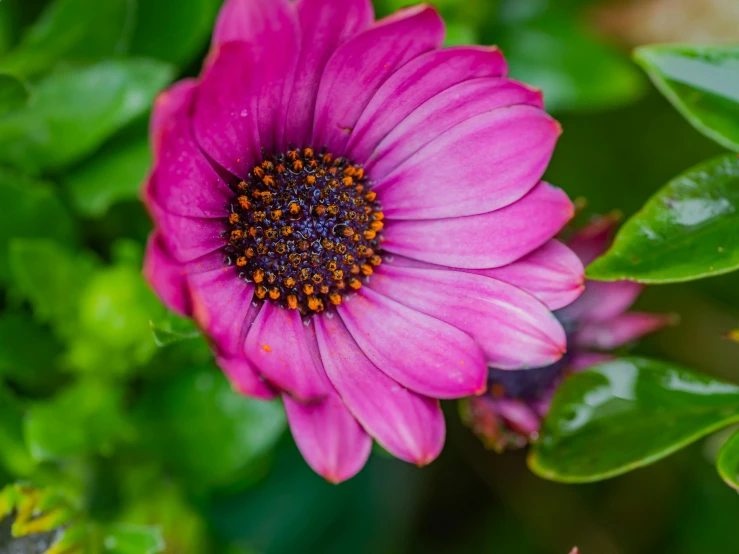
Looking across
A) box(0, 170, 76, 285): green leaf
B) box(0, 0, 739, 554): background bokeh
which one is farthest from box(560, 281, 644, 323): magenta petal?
box(0, 170, 76, 285): green leaf

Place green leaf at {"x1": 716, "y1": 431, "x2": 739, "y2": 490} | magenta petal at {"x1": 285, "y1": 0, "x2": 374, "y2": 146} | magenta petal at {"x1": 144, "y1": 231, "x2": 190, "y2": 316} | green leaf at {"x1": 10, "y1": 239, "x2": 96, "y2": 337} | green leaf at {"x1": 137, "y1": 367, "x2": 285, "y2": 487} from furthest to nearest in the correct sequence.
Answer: green leaf at {"x1": 137, "y1": 367, "x2": 285, "y2": 487} → green leaf at {"x1": 10, "y1": 239, "x2": 96, "y2": 337} → green leaf at {"x1": 716, "y1": 431, "x2": 739, "y2": 490} → magenta petal at {"x1": 285, "y1": 0, "x2": 374, "y2": 146} → magenta petal at {"x1": 144, "y1": 231, "x2": 190, "y2": 316}

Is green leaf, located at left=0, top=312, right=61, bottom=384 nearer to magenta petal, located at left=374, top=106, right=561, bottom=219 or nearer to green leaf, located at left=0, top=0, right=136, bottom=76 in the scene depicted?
green leaf, located at left=0, top=0, right=136, bottom=76

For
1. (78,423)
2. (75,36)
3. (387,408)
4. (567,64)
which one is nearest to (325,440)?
(387,408)

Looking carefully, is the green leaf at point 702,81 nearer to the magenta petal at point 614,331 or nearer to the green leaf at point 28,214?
the magenta petal at point 614,331

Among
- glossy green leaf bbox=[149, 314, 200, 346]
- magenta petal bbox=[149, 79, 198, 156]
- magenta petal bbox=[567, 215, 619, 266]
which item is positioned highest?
magenta petal bbox=[149, 79, 198, 156]

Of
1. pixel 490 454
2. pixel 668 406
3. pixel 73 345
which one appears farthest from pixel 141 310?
pixel 490 454

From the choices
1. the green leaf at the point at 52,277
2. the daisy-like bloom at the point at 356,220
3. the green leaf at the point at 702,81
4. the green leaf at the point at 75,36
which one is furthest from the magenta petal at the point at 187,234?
the green leaf at the point at 702,81

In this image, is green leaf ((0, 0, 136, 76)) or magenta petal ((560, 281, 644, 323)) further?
magenta petal ((560, 281, 644, 323))
